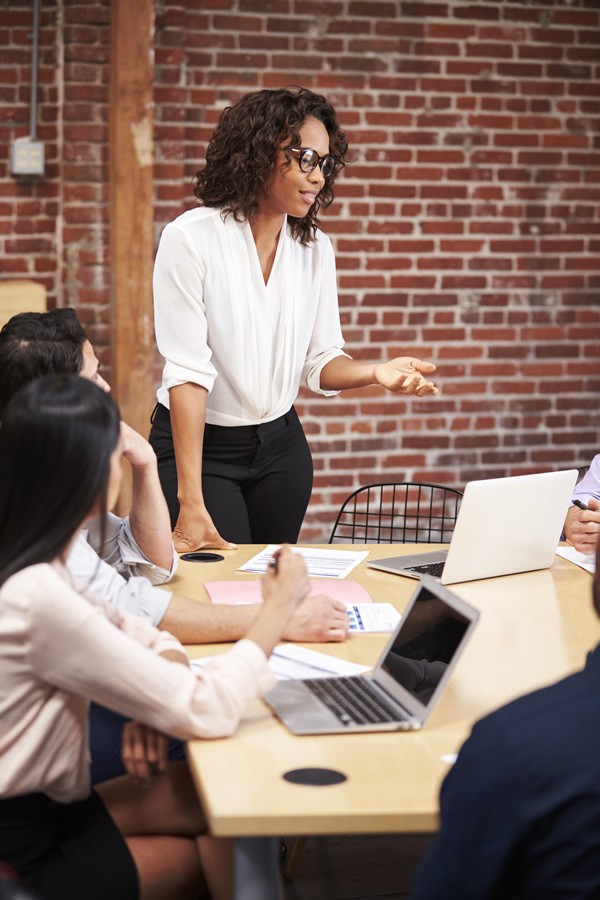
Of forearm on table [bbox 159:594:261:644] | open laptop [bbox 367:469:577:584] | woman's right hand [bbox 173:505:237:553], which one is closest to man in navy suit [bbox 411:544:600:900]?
forearm on table [bbox 159:594:261:644]

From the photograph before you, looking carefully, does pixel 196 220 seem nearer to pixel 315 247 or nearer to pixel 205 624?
pixel 315 247

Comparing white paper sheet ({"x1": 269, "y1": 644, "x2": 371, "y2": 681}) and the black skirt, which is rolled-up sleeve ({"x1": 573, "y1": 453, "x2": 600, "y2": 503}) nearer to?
white paper sheet ({"x1": 269, "y1": 644, "x2": 371, "y2": 681})

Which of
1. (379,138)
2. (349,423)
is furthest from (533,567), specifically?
(379,138)

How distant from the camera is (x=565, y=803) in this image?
1103mm

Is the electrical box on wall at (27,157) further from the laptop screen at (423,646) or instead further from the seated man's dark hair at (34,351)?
the laptop screen at (423,646)

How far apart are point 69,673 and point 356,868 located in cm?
141

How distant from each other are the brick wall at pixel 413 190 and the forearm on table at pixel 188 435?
199 cm

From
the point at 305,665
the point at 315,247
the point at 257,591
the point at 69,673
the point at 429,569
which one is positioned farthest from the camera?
the point at 315,247

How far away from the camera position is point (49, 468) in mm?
1608

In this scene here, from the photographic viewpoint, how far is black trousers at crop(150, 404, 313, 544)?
2938 mm

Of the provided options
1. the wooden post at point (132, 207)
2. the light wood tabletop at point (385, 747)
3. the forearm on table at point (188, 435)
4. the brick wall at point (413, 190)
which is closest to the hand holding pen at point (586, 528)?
the light wood tabletop at point (385, 747)

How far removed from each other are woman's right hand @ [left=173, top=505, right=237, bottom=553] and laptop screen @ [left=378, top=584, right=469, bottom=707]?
93 cm

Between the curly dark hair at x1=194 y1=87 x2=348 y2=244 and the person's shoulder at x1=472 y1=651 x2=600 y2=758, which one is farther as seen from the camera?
the curly dark hair at x1=194 y1=87 x2=348 y2=244

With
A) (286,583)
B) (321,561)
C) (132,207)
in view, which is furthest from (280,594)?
(132,207)
